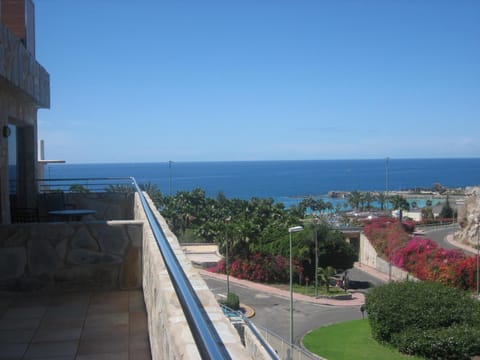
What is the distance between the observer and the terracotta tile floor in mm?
4496

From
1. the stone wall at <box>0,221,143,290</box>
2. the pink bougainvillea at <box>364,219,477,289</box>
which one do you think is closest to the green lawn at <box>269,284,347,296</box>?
the pink bougainvillea at <box>364,219,477,289</box>

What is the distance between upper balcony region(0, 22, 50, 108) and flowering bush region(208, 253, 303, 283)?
3472 cm

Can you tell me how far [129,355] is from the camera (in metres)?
4.41

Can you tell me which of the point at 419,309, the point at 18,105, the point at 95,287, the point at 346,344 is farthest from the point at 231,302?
the point at 95,287

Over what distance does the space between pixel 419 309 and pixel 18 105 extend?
954 inches

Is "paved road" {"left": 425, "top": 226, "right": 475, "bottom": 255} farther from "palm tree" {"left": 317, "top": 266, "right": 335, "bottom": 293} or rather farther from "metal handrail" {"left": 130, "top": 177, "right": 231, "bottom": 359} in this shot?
"metal handrail" {"left": 130, "top": 177, "right": 231, "bottom": 359}

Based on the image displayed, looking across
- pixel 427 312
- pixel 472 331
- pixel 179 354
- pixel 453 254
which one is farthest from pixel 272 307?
pixel 179 354

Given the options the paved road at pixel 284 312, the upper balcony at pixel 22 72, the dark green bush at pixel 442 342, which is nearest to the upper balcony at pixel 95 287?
the upper balcony at pixel 22 72

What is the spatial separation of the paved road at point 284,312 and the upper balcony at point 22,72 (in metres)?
21.2

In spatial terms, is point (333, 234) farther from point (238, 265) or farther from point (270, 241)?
point (238, 265)

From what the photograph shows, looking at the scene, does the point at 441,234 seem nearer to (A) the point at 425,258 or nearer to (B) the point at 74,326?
(A) the point at 425,258

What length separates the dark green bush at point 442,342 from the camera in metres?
25.4

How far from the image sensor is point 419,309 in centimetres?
2805

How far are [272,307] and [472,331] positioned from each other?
41.6ft
